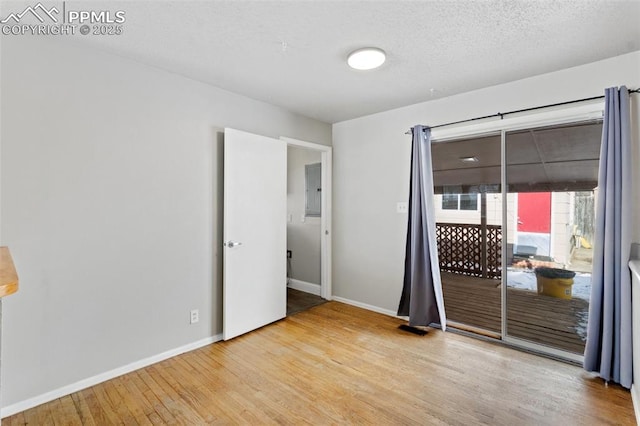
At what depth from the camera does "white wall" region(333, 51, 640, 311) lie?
113 inches

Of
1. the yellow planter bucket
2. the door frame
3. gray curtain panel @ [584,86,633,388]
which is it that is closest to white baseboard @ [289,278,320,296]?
the door frame

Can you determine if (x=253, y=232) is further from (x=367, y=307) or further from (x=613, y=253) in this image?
(x=613, y=253)

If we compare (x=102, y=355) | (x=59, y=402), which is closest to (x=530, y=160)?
(x=102, y=355)

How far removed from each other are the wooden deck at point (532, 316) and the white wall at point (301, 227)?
6.24 ft

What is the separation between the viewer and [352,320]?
3.52 metres

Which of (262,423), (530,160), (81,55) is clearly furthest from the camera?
(530,160)

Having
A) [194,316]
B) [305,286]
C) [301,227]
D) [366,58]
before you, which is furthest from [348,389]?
[301,227]

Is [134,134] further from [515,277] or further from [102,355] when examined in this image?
[515,277]

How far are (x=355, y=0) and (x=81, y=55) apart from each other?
193 centimetres

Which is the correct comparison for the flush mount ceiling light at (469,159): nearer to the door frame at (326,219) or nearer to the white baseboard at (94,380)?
the door frame at (326,219)

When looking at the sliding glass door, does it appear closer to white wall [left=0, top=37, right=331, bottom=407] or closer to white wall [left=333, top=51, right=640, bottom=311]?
white wall [left=333, top=51, right=640, bottom=311]

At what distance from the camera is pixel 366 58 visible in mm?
2287

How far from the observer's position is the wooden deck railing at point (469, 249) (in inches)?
151

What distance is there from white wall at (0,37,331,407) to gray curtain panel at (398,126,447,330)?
1985mm
